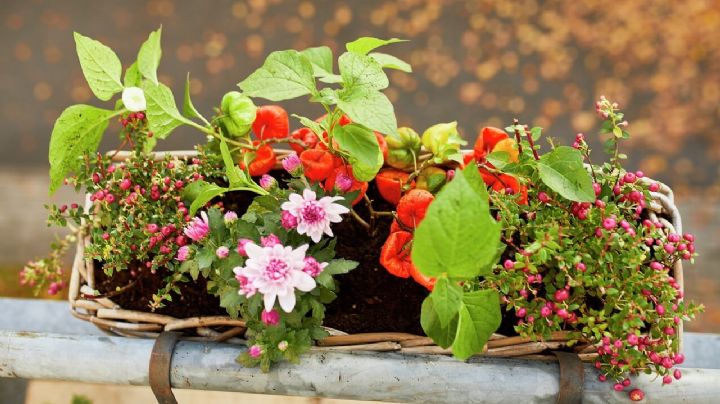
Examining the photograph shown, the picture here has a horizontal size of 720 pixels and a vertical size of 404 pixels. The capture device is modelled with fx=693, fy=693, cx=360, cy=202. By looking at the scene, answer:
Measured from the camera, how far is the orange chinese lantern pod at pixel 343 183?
2.60ft

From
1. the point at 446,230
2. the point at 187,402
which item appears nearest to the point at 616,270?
the point at 446,230

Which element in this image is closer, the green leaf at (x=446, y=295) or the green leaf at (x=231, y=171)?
the green leaf at (x=446, y=295)

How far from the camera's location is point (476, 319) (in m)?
0.68

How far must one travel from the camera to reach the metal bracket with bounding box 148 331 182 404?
0.77 m

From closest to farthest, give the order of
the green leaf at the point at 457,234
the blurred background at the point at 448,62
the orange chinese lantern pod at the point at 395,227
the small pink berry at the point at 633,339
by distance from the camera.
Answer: the green leaf at the point at 457,234 → the small pink berry at the point at 633,339 → the orange chinese lantern pod at the point at 395,227 → the blurred background at the point at 448,62

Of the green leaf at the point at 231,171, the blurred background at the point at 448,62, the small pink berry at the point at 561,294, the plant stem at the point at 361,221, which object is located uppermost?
the blurred background at the point at 448,62

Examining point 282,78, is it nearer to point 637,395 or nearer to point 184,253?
point 184,253

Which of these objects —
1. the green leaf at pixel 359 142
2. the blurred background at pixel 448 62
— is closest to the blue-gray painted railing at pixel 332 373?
the green leaf at pixel 359 142

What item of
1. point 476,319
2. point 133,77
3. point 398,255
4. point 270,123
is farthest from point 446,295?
point 133,77

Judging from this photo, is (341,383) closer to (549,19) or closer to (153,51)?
(153,51)

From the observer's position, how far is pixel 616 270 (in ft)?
2.44

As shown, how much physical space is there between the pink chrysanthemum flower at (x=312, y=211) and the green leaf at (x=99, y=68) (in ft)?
0.96

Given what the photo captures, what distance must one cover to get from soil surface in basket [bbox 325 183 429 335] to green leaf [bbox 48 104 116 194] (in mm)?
324

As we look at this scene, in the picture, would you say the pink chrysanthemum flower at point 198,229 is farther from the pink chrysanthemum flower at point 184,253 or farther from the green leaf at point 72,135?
the green leaf at point 72,135
